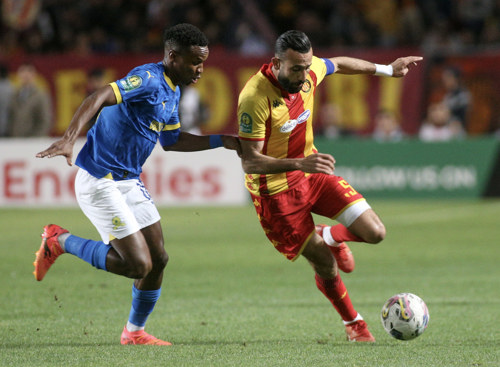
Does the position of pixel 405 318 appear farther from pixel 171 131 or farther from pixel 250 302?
pixel 250 302

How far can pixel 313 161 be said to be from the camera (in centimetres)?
562

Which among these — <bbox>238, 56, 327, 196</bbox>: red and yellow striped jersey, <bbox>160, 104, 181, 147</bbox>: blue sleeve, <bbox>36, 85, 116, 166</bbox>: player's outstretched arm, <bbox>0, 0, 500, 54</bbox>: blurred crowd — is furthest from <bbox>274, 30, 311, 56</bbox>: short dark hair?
<bbox>0, 0, 500, 54</bbox>: blurred crowd

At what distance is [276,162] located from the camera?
19.5 feet

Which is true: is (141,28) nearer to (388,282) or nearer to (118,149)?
(388,282)

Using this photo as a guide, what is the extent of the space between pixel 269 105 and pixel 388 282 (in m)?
3.42

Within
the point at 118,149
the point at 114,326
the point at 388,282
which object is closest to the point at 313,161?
the point at 118,149

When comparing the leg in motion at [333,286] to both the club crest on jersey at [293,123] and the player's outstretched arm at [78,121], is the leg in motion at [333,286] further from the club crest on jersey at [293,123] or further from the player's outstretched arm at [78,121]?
the player's outstretched arm at [78,121]

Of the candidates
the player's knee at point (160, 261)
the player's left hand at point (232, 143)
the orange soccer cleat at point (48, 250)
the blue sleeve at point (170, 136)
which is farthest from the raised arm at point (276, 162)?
the orange soccer cleat at point (48, 250)

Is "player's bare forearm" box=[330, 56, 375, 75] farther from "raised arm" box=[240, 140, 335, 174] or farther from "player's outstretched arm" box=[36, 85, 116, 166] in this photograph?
"player's outstretched arm" box=[36, 85, 116, 166]

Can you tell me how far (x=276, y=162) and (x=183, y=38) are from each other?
1025 mm

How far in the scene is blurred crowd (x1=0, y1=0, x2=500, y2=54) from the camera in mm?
19453

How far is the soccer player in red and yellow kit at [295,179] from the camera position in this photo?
6.08m

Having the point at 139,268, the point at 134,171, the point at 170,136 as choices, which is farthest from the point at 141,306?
the point at 170,136

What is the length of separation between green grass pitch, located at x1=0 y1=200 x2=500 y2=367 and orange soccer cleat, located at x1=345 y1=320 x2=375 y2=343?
104 mm
